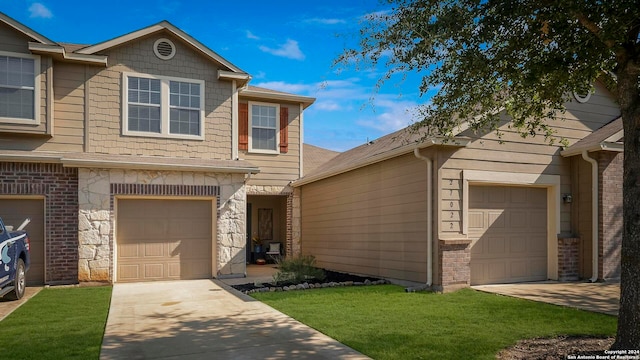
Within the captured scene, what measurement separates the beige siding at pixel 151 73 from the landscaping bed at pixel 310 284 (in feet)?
14.1

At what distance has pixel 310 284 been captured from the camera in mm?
11344

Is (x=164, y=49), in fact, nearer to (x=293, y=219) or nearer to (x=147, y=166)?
(x=147, y=166)

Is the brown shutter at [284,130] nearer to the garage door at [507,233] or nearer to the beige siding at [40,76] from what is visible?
the beige siding at [40,76]

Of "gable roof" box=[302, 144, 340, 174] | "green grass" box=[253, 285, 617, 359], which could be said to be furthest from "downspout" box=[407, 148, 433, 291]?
"gable roof" box=[302, 144, 340, 174]

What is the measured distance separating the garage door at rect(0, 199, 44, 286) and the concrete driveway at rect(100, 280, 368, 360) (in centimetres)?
301

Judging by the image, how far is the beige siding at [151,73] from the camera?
12.8m

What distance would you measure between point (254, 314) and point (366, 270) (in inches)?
213

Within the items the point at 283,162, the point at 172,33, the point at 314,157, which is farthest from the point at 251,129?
the point at 314,157

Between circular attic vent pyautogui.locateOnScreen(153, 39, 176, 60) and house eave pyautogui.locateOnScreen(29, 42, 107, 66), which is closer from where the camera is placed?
house eave pyautogui.locateOnScreen(29, 42, 107, 66)

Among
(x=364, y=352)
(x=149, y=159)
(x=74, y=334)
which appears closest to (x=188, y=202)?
(x=149, y=159)

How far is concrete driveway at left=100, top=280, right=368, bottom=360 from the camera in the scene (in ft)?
19.1

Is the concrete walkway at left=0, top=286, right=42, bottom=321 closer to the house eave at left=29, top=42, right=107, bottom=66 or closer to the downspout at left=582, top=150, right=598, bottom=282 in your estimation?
the house eave at left=29, top=42, right=107, bottom=66

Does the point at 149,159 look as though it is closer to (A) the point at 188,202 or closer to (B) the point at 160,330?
(A) the point at 188,202

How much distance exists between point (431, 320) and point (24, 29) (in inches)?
451
